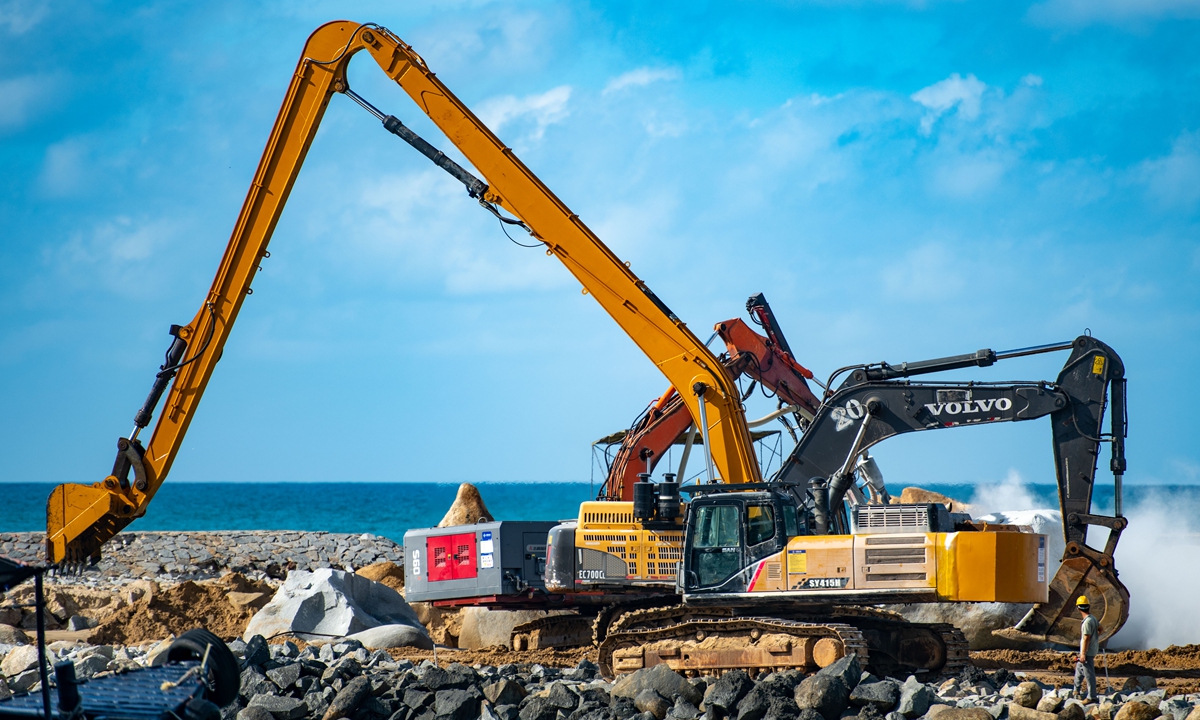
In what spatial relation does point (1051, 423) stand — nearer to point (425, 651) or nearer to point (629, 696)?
point (629, 696)

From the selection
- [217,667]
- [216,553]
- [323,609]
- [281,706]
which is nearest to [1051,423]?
[281,706]

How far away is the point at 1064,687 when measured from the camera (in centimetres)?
1216

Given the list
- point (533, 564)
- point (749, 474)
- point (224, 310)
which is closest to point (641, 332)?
point (749, 474)

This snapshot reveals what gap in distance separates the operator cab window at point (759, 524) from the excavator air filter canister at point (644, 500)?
1221 mm

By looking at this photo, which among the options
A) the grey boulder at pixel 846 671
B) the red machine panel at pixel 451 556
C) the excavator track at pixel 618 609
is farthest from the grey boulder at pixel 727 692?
the red machine panel at pixel 451 556

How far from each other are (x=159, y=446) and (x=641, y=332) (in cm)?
668

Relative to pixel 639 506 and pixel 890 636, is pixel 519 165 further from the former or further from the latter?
pixel 890 636

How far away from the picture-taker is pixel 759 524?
41.4ft

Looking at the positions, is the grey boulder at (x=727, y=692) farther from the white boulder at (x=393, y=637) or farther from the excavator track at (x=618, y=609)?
the white boulder at (x=393, y=637)

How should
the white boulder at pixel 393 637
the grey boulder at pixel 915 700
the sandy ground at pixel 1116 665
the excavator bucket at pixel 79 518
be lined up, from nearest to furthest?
the grey boulder at pixel 915 700 → the sandy ground at pixel 1116 665 → the excavator bucket at pixel 79 518 → the white boulder at pixel 393 637

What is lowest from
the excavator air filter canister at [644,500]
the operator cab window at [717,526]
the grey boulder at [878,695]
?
the grey boulder at [878,695]

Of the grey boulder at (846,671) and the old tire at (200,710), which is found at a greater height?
the old tire at (200,710)

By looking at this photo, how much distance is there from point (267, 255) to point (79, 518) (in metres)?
4.24

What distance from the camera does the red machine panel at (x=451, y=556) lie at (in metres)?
16.3
